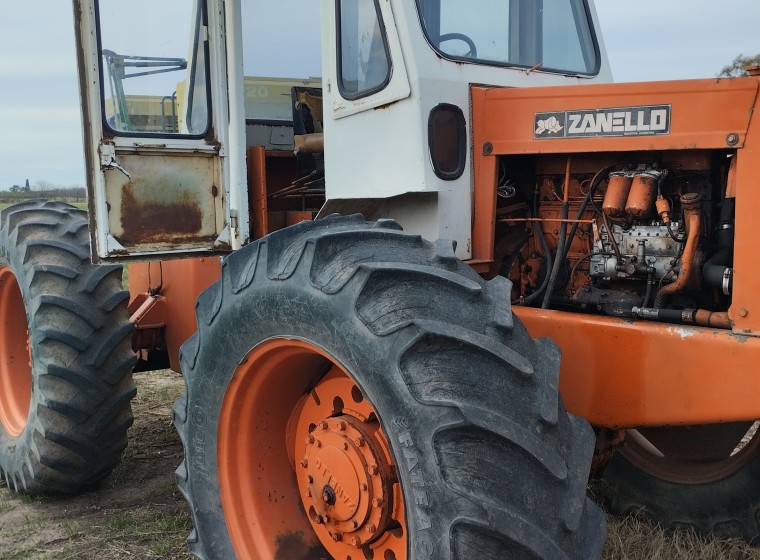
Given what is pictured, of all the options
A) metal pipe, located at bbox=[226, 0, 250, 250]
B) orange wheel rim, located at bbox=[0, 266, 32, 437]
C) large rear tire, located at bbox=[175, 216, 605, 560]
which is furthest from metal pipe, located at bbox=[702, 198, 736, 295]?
orange wheel rim, located at bbox=[0, 266, 32, 437]

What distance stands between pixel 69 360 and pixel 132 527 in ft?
2.67

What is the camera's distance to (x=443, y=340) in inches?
81.7

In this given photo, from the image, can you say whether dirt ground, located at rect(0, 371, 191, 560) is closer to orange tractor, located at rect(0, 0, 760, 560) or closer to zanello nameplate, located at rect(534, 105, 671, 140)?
orange tractor, located at rect(0, 0, 760, 560)

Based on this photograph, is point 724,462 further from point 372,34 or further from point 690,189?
point 372,34

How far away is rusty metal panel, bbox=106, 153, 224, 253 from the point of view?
3.21 meters

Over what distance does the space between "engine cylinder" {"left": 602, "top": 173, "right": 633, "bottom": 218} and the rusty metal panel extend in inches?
60.8

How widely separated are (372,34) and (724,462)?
7.11ft

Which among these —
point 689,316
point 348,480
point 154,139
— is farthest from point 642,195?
point 154,139

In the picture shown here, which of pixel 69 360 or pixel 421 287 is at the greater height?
pixel 421 287

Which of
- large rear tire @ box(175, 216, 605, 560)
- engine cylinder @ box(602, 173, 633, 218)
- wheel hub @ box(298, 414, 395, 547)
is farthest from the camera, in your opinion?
engine cylinder @ box(602, 173, 633, 218)

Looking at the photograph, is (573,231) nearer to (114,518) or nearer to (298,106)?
(298,106)

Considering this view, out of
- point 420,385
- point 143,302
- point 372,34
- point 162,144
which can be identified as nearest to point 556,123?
point 372,34

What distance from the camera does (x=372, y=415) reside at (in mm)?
2523

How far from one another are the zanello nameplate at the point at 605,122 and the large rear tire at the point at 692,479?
1.23 metres
